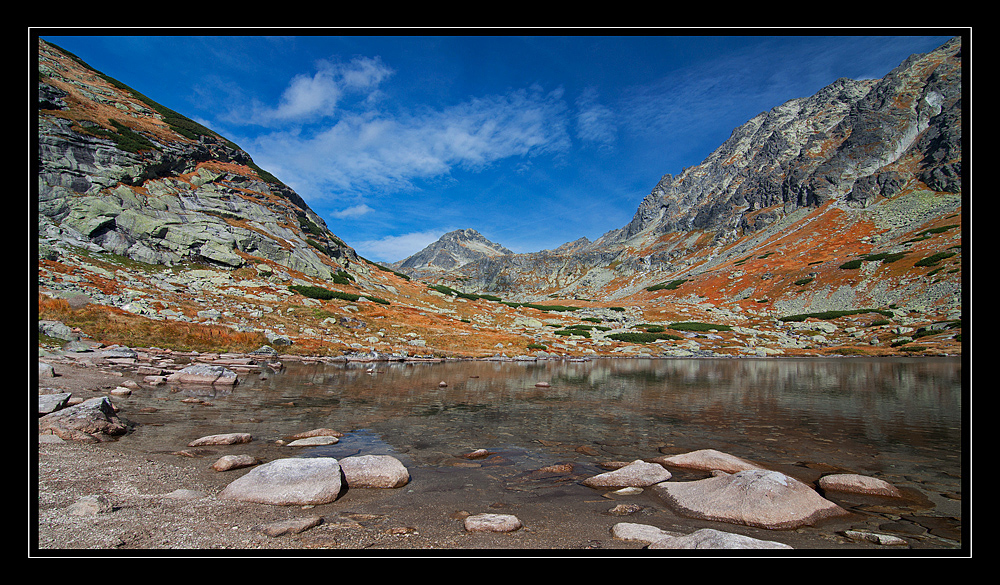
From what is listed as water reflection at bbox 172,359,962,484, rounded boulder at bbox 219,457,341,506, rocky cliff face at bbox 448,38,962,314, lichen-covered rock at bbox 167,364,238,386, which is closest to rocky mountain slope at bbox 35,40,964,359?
rocky cliff face at bbox 448,38,962,314

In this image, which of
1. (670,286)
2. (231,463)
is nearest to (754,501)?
(231,463)

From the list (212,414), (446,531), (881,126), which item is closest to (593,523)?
(446,531)

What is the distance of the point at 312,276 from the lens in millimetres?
63375

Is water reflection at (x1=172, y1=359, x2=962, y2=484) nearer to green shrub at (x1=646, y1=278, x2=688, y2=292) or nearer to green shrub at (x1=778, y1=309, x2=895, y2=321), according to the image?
green shrub at (x1=778, y1=309, x2=895, y2=321)

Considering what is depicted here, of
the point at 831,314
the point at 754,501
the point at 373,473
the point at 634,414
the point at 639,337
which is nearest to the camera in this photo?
the point at 754,501

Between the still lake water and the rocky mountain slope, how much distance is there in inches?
409

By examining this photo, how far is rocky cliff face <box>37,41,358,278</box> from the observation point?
48719 mm

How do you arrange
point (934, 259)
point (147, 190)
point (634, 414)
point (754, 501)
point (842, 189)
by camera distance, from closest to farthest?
point (754, 501)
point (634, 414)
point (147, 190)
point (934, 259)
point (842, 189)

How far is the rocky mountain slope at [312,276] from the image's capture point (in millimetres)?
36750

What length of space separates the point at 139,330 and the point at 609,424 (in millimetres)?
34594

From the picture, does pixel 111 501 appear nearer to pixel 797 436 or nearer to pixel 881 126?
pixel 797 436

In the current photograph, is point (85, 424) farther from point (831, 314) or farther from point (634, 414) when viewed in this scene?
point (831, 314)

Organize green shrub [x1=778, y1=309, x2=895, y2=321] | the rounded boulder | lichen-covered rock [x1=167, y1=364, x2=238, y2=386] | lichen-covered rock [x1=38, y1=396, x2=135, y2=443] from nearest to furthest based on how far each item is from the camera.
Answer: the rounded boulder, lichen-covered rock [x1=38, y1=396, x2=135, y2=443], lichen-covered rock [x1=167, y1=364, x2=238, y2=386], green shrub [x1=778, y1=309, x2=895, y2=321]
